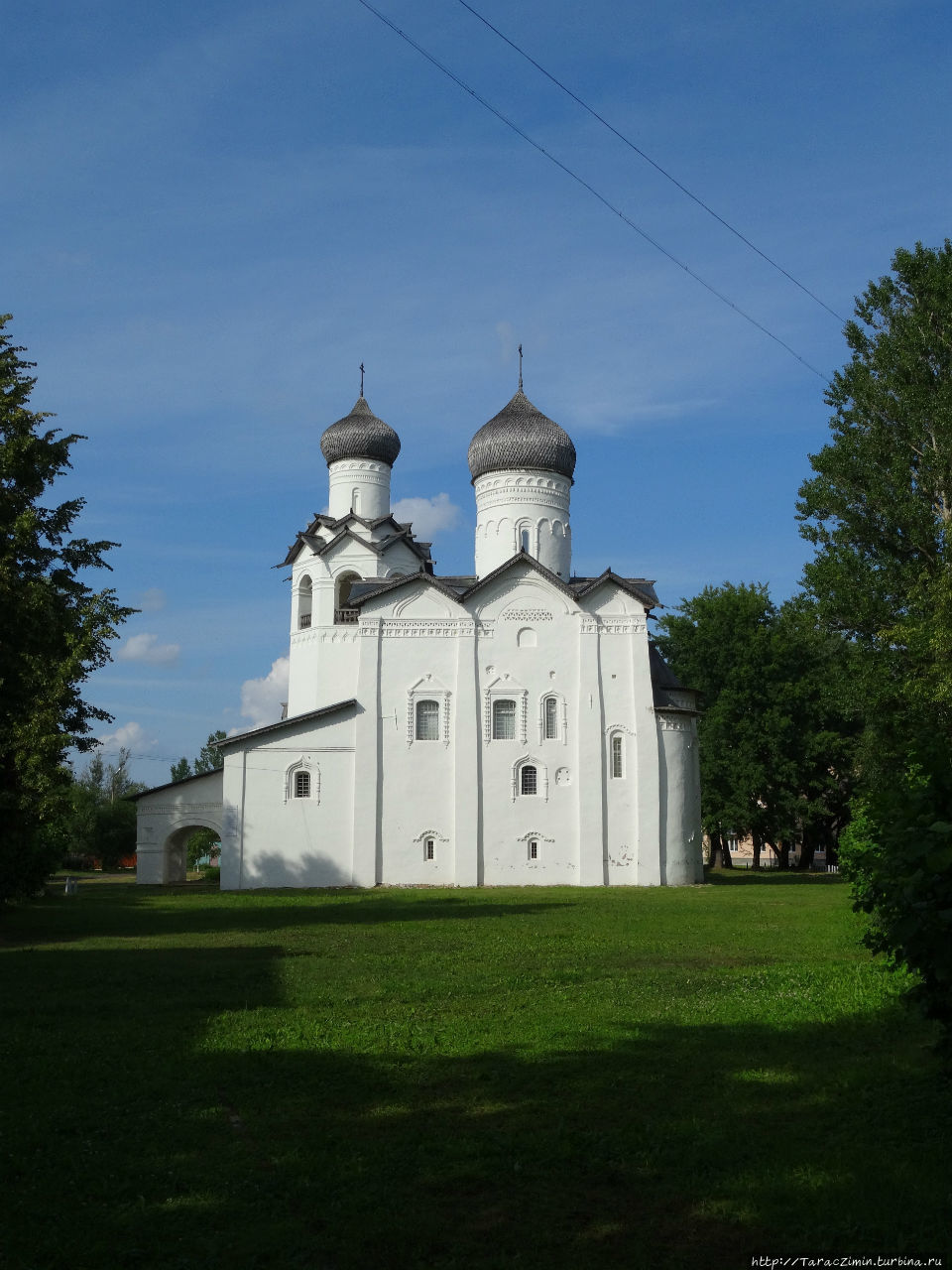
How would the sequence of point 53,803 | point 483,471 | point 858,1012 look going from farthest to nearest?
point 483,471 < point 53,803 < point 858,1012

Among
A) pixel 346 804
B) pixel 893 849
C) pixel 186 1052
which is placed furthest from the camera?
pixel 346 804

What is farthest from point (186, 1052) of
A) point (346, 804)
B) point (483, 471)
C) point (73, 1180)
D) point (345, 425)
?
point (345, 425)

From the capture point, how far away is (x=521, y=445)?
34.3 m

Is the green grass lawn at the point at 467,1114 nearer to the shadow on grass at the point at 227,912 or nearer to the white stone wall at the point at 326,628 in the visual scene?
the shadow on grass at the point at 227,912

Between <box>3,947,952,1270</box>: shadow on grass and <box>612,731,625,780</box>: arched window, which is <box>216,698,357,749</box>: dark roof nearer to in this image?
<box>612,731,625,780</box>: arched window

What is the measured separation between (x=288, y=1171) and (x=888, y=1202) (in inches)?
99.9

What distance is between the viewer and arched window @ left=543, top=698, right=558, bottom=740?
1210 inches

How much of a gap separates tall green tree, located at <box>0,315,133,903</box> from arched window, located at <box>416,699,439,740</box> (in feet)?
43.0

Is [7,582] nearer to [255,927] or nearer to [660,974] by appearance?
[255,927]

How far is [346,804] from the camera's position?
30250mm

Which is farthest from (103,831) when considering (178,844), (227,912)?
(227,912)

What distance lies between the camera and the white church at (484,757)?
30.0 metres

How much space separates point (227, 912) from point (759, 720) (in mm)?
25879

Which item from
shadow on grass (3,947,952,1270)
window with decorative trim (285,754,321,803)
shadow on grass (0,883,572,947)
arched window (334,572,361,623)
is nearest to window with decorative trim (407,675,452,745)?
window with decorative trim (285,754,321,803)
